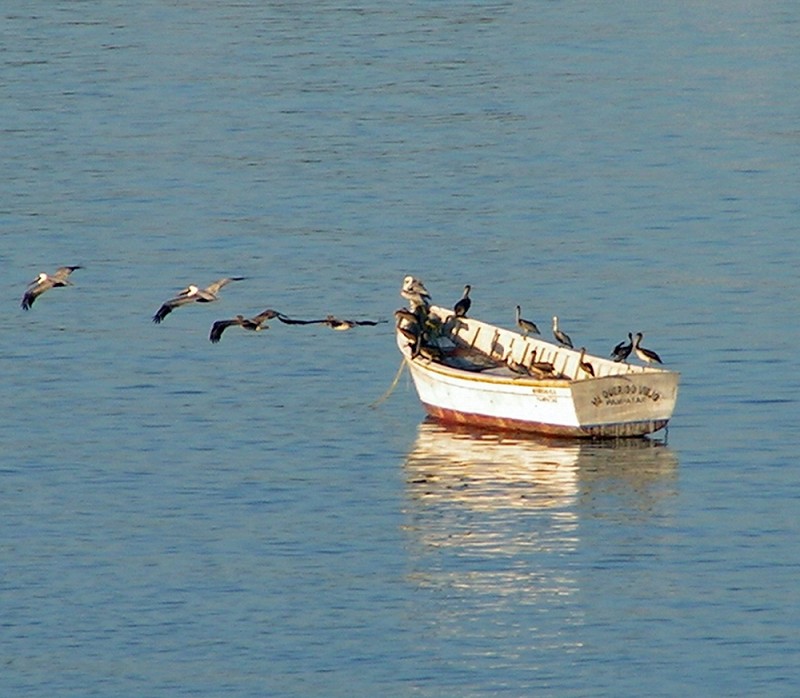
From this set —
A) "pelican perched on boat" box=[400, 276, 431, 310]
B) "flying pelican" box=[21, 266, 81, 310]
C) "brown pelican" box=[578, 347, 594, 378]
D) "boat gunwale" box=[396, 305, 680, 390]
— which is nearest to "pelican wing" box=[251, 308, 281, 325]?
"flying pelican" box=[21, 266, 81, 310]

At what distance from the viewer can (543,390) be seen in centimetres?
5028

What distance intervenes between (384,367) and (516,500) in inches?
521

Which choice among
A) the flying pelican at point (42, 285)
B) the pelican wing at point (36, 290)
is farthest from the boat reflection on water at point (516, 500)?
the pelican wing at point (36, 290)

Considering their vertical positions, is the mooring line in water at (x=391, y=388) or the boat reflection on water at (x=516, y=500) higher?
the mooring line in water at (x=391, y=388)

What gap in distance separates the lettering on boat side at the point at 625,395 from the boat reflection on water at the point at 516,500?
1041 millimetres

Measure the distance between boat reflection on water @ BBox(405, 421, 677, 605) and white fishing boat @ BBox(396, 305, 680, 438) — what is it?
42 centimetres

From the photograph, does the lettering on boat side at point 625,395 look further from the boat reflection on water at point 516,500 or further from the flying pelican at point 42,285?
the flying pelican at point 42,285

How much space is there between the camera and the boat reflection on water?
41281mm

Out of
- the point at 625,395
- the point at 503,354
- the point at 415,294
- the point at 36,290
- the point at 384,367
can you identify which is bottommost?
the point at 384,367

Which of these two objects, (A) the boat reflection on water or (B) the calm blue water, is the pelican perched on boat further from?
(A) the boat reflection on water

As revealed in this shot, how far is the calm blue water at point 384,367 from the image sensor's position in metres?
38.4

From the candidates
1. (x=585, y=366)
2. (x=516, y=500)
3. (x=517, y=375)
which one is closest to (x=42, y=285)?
(x=516, y=500)

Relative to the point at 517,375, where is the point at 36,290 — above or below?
above

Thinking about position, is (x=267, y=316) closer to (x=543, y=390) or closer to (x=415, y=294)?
(x=543, y=390)
